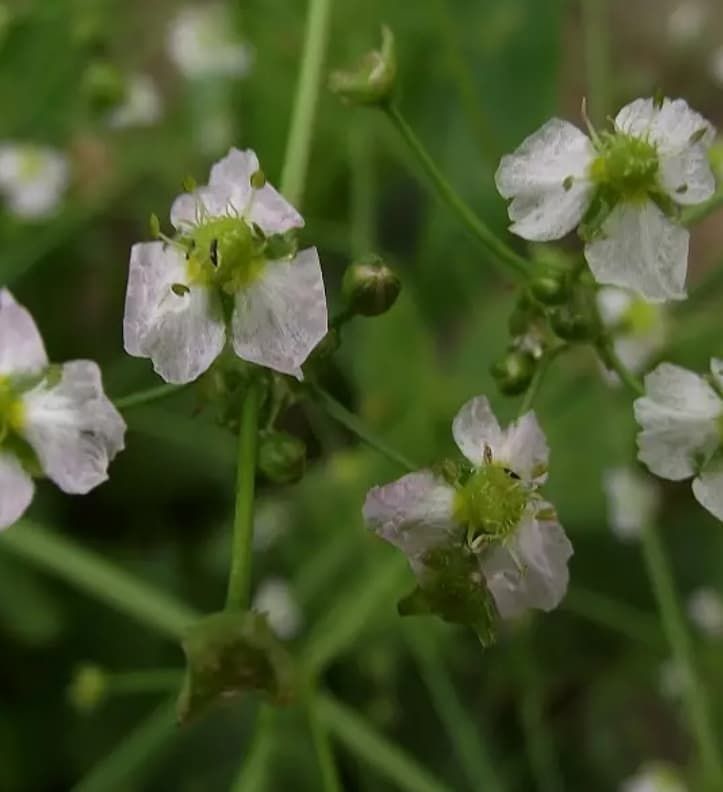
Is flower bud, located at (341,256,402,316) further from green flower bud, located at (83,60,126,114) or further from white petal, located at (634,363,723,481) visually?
green flower bud, located at (83,60,126,114)

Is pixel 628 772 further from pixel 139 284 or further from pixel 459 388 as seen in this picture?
pixel 139 284

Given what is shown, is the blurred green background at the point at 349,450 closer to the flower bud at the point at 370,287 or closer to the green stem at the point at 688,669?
the green stem at the point at 688,669

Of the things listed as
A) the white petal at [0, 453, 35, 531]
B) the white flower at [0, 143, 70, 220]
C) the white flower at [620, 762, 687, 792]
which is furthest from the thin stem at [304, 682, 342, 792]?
the white flower at [0, 143, 70, 220]

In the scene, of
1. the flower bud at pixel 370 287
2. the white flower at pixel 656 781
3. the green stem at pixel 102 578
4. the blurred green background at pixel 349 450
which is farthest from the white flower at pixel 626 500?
the flower bud at pixel 370 287

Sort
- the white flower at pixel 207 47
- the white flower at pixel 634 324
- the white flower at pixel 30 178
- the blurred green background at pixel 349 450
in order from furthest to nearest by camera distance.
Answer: the white flower at pixel 207 47
the white flower at pixel 30 178
the blurred green background at pixel 349 450
the white flower at pixel 634 324

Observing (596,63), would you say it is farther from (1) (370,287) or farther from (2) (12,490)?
(2) (12,490)
